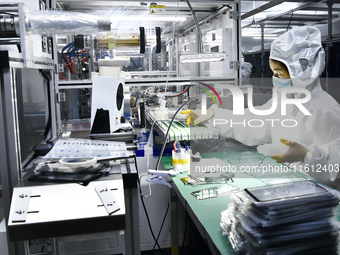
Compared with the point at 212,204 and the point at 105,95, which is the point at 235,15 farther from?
the point at 212,204

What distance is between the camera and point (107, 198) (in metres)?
1.11

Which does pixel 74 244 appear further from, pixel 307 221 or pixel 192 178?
pixel 307 221

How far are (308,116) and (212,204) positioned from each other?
0.97 metres

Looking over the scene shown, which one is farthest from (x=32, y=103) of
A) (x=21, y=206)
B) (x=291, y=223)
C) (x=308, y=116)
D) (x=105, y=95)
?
(x=291, y=223)

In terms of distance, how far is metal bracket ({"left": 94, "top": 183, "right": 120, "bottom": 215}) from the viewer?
1084 mm

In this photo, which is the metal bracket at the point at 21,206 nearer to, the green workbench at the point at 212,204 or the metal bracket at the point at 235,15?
the green workbench at the point at 212,204

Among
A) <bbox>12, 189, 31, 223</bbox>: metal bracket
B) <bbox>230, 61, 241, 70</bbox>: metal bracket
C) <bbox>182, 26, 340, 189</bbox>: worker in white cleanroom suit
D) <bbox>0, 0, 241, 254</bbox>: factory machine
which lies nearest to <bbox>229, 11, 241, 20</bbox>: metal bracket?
<bbox>0, 0, 241, 254</bbox>: factory machine

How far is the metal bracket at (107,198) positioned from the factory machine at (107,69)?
361 mm

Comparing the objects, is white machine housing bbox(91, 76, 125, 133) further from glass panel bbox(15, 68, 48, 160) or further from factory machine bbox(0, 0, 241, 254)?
glass panel bbox(15, 68, 48, 160)

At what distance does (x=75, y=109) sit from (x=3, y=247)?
157 cm

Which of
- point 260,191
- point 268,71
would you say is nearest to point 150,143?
point 260,191

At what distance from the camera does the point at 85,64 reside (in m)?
2.54

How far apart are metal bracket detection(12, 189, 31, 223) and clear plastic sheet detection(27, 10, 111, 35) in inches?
27.0

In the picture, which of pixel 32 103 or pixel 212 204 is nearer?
pixel 212 204
